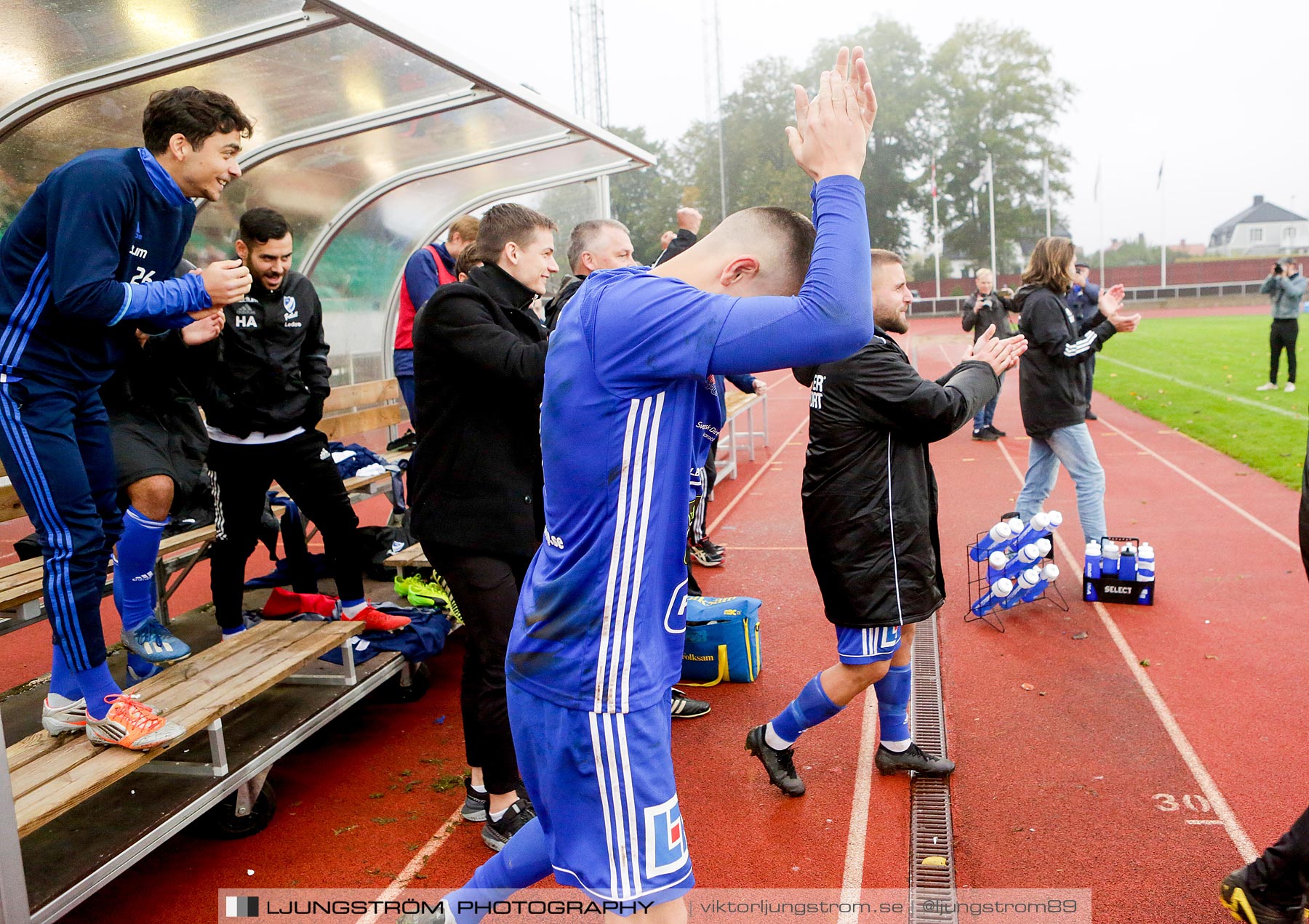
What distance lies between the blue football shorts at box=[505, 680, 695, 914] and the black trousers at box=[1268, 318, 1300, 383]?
52.9 ft

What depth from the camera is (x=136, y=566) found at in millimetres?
3816

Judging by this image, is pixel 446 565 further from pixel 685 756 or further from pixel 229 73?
pixel 229 73

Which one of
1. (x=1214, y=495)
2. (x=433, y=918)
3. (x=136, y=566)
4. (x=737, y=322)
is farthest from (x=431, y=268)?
(x=1214, y=495)

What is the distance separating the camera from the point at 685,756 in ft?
14.5

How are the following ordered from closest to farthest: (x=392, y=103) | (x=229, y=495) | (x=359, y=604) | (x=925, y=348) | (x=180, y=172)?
(x=180, y=172) < (x=229, y=495) < (x=359, y=604) < (x=392, y=103) < (x=925, y=348)

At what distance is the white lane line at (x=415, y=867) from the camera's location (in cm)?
327

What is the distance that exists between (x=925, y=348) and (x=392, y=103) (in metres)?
25.5

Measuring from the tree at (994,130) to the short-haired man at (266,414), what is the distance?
210ft

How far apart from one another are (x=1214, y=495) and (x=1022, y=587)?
4.36 metres

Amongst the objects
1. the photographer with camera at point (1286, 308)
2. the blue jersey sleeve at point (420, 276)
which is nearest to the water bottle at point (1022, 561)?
the blue jersey sleeve at point (420, 276)

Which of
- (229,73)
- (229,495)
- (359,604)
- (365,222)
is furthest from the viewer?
(365,222)

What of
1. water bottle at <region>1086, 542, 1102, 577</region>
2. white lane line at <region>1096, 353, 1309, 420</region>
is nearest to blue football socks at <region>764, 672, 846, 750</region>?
water bottle at <region>1086, 542, 1102, 577</region>

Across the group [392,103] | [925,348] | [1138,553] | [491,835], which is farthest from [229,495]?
[925,348]

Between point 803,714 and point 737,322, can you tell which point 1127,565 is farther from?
point 737,322
